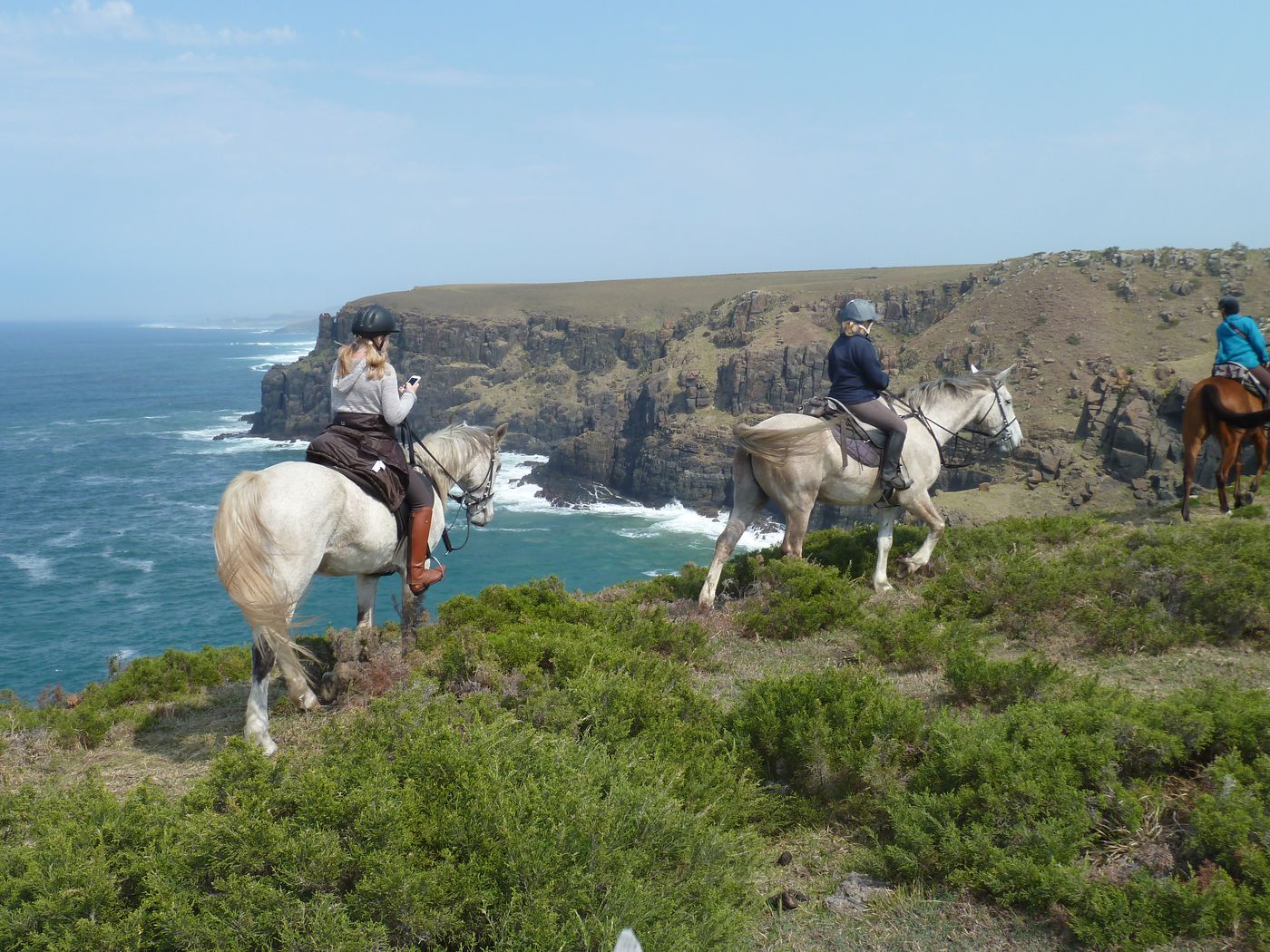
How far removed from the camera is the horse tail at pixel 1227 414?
38.5 feet

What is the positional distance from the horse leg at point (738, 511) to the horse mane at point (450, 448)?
307cm

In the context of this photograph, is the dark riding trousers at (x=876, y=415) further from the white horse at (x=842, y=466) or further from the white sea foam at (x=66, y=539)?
the white sea foam at (x=66, y=539)

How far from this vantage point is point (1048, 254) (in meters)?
94.1

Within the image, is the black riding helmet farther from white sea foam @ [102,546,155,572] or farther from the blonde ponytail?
white sea foam @ [102,546,155,572]

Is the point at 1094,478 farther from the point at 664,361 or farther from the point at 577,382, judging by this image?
the point at 577,382

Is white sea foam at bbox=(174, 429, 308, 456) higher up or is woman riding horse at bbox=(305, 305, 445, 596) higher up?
woman riding horse at bbox=(305, 305, 445, 596)

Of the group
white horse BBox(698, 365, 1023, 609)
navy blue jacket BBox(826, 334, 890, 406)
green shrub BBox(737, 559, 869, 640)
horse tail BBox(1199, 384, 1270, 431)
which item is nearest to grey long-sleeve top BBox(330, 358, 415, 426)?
white horse BBox(698, 365, 1023, 609)

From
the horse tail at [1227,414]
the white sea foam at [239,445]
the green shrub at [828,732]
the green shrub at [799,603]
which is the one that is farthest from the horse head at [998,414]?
the white sea foam at [239,445]

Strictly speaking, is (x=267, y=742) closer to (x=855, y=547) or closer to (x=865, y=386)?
(x=865, y=386)

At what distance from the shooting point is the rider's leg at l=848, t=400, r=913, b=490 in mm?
10141

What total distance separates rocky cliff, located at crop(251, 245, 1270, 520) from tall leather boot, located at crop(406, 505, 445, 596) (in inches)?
1675

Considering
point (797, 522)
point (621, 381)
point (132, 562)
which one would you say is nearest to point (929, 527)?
point (797, 522)

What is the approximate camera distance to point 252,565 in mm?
6164

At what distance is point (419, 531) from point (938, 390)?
7.29 metres
